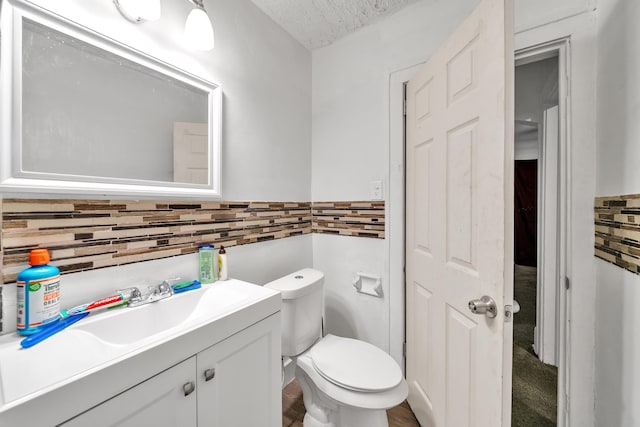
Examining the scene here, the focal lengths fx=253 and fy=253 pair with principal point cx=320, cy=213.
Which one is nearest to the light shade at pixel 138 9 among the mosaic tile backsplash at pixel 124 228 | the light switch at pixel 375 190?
the mosaic tile backsplash at pixel 124 228

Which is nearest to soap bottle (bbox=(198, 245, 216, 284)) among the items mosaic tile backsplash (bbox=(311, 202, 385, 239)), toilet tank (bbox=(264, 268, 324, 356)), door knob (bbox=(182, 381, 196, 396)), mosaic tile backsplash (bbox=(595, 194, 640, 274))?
toilet tank (bbox=(264, 268, 324, 356))

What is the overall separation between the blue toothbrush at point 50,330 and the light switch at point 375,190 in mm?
1429

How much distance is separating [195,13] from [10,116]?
0.75m

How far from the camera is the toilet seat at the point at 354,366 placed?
108cm

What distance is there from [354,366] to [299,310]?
370mm

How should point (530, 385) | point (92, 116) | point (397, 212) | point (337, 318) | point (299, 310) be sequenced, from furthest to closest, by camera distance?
1. point (337, 318)
2. point (530, 385)
3. point (397, 212)
4. point (299, 310)
5. point (92, 116)

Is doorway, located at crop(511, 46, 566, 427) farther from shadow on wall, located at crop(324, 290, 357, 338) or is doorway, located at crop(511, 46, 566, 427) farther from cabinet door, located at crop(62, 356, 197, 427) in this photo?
cabinet door, located at crop(62, 356, 197, 427)

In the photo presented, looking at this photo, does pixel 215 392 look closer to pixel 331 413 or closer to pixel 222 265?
pixel 222 265

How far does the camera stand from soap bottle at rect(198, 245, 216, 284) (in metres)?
1.17

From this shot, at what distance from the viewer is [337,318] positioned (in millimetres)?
1814

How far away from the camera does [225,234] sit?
51.8 inches

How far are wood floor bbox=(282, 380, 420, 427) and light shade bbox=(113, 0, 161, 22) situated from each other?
1986 millimetres

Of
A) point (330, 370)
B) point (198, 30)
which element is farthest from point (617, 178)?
point (198, 30)

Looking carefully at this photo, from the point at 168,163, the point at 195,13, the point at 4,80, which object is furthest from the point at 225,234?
the point at 195,13
